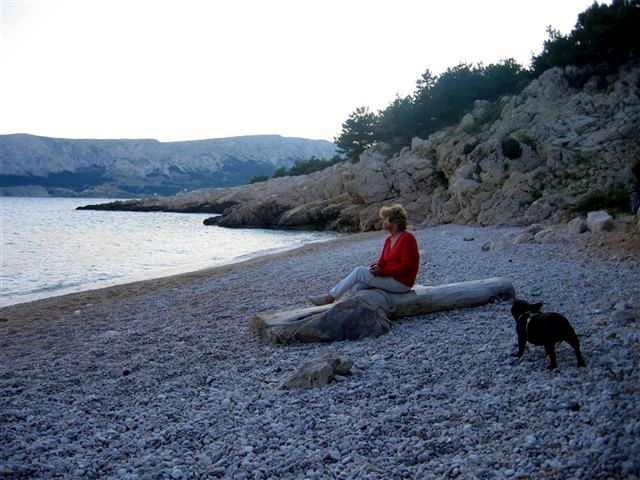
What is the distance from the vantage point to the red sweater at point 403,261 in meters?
8.04

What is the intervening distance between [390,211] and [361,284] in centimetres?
135

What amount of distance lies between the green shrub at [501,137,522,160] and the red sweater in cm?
2072

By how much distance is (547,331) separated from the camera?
5.07 metres

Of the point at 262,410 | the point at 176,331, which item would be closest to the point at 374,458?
the point at 262,410

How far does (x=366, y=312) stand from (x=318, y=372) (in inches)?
80.9

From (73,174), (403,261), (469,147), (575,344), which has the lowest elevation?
(575,344)

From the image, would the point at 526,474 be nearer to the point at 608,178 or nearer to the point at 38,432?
the point at 38,432

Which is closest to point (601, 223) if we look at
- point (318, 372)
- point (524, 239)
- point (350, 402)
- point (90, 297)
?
point (524, 239)

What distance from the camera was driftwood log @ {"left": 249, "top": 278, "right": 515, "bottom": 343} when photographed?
24.4ft

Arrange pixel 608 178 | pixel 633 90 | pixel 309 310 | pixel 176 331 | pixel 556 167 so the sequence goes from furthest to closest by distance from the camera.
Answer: pixel 633 90 → pixel 556 167 → pixel 608 178 → pixel 176 331 → pixel 309 310

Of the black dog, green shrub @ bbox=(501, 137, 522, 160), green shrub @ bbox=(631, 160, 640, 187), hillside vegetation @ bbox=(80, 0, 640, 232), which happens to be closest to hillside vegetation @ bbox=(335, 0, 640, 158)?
hillside vegetation @ bbox=(80, 0, 640, 232)

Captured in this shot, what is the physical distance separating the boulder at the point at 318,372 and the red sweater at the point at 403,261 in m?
2.48

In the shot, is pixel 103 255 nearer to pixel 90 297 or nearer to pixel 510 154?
pixel 90 297

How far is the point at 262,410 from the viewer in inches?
203
